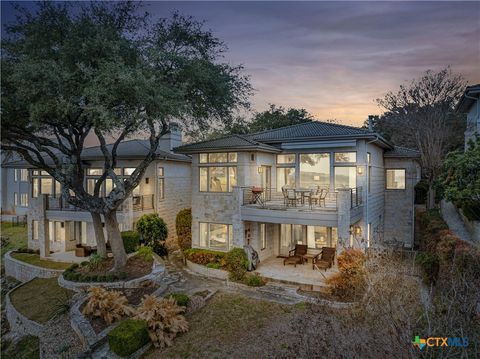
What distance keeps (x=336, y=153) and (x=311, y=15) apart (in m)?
6.82

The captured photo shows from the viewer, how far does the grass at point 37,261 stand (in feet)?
59.6

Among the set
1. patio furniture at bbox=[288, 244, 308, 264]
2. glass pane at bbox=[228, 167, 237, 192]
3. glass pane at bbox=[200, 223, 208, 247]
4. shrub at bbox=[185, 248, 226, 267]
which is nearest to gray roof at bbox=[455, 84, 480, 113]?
patio furniture at bbox=[288, 244, 308, 264]

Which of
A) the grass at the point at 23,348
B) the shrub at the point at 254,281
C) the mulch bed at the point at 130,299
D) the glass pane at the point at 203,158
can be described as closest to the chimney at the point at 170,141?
the glass pane at the point at 203,158

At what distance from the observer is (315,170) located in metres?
17.4

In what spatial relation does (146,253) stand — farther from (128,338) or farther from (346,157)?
(346,157)

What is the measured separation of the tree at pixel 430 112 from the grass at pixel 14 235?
32122mm

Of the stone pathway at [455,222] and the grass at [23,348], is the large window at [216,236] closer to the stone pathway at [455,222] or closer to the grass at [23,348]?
the grass at [23,348]

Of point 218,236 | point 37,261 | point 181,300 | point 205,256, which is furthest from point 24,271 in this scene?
point 181,300

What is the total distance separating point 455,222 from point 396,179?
4216 mm

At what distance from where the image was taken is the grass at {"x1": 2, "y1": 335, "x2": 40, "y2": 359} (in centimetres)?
1112

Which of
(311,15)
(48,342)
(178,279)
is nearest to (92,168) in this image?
(178,279)

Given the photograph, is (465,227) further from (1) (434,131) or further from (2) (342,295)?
(2) (342,295)

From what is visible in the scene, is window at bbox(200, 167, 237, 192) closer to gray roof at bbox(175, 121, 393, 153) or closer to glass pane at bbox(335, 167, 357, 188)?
gray roof at bbox(175, 121, 393, 153)

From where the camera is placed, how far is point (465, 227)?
672 inches
